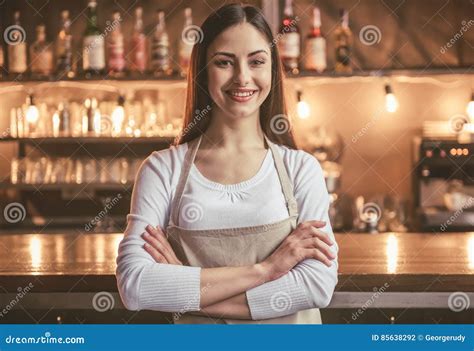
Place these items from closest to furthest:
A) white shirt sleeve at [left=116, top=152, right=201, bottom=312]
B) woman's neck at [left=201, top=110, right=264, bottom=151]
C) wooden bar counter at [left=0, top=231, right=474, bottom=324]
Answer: white shirt sleeve at [left=116, top=152, right=201, bottom=312] → woman's neck at [left=201, top=110, right=264, bottom=151] → wooden bar counter at [left=0, top=231, right=474, bottom=324]

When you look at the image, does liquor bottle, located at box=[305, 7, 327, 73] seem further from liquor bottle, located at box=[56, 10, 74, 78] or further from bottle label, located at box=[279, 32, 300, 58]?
liquor bottle, located at box=[56, 10, 74, 78]

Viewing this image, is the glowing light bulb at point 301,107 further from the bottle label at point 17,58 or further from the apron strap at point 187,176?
the apron strap at point 187,176

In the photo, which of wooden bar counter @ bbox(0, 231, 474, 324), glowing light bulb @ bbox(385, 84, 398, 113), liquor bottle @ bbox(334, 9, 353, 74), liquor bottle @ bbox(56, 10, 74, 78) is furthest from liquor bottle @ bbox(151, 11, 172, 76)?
wooden bar counter @ bbox(0, 231, 474, 324)

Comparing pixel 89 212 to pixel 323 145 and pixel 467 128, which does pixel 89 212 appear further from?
pixel 467 128

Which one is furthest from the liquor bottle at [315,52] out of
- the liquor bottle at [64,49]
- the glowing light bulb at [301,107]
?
the liquor bottle at [64,49]

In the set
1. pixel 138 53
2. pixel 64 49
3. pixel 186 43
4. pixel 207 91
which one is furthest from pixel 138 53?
→ pixel 207 91

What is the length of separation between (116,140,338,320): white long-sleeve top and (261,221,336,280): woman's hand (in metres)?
0.01

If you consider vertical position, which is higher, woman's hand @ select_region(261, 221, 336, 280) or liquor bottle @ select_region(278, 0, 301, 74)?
liquor bottle @ select_region(278, 0, 301, 74)

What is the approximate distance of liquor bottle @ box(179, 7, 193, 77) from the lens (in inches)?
120

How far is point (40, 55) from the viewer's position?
3146mm

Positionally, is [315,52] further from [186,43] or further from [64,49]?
[64,49]

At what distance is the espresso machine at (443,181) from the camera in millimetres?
2941

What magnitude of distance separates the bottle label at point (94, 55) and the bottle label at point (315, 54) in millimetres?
879
